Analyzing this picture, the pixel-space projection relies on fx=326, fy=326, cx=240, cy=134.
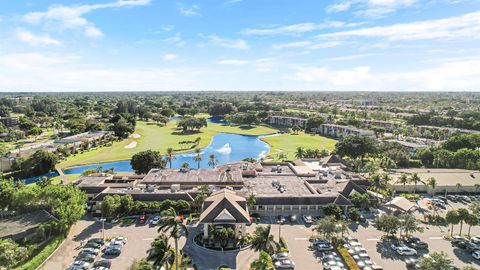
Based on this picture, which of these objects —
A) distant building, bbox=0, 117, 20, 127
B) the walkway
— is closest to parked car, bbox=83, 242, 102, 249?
the walkway

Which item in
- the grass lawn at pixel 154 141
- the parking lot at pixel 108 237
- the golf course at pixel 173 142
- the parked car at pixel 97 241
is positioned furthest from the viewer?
the golf course at pixel 173 142

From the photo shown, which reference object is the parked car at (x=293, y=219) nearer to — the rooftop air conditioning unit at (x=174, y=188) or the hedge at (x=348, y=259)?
the hedge at (x=348, y=259)

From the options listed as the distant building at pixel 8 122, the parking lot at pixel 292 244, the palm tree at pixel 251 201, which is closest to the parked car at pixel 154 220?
the parking lot at pixel 292 244

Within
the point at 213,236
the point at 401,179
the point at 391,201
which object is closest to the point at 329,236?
the point at 213,236

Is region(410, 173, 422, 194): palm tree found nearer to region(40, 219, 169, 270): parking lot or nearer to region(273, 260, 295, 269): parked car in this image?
region(273, 260, 295, 269): parked car

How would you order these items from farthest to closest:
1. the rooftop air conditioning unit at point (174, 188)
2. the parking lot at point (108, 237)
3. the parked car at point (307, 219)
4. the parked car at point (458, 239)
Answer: the rooftop air conditioning unit at point (174, 188)
the parked car at point (307, 219)
the parked car at point (458, 239)
the parking lot at point (108, 237)
